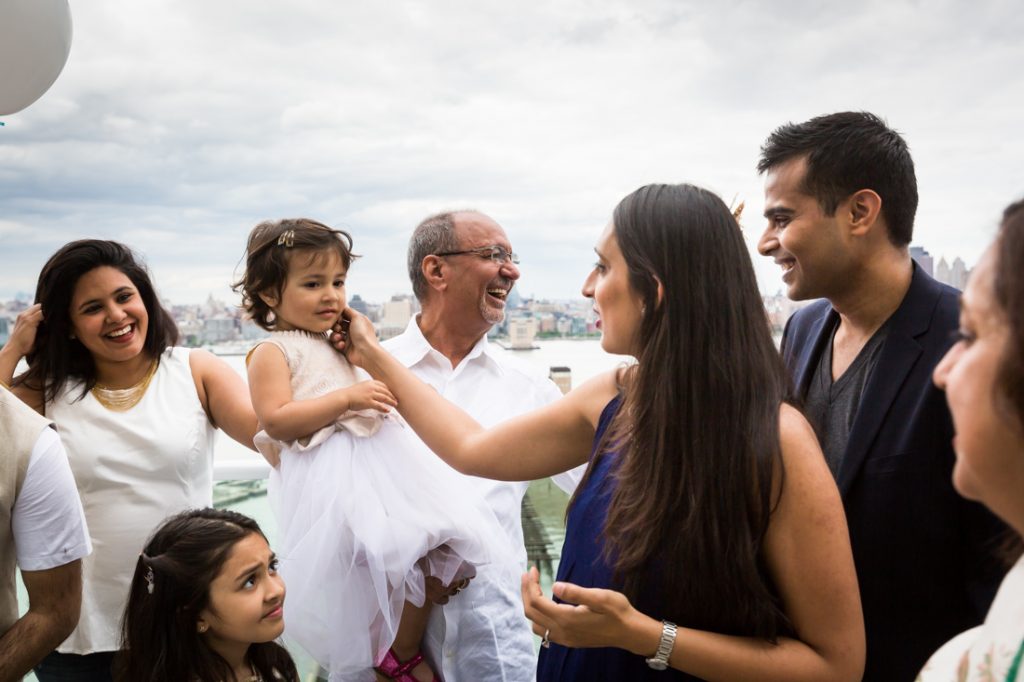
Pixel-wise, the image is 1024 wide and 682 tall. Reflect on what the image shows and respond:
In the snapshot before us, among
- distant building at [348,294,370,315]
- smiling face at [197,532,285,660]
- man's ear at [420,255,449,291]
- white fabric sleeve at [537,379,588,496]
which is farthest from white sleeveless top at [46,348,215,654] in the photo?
white fabric sleeve at [537,379,588,496]

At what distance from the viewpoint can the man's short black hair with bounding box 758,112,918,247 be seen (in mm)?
1586

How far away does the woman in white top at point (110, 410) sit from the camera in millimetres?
1790

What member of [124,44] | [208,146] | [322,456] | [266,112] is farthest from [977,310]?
[124,44]

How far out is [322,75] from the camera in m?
5.41

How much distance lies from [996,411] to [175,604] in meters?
1.54

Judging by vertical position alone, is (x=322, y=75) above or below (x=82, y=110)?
above

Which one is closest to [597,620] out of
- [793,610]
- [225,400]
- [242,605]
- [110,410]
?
[793,610]

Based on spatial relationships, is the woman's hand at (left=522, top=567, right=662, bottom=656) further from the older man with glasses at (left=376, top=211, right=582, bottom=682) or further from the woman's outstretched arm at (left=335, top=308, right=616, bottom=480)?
the older man with glasses at (left=376, top=211, right=582, bottom=682)

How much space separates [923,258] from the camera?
168 cm

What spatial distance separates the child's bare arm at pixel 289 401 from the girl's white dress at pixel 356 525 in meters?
0.04

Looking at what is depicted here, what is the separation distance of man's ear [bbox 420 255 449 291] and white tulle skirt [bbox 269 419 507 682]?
56 cm

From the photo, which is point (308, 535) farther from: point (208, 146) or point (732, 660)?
point (208, 146)

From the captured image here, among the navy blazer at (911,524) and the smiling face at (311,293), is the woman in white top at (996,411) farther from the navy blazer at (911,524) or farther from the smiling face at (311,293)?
the smiling face at (311,293)

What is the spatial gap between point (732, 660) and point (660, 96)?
3410mm
